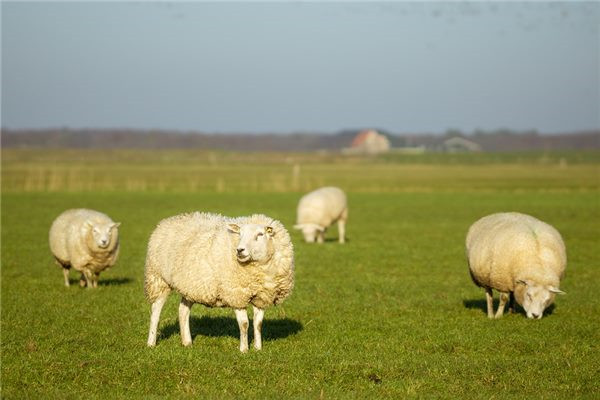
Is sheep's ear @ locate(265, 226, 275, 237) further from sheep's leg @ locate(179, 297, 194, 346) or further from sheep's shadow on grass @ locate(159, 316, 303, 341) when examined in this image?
sheep's shadow on grass @ locate(159, 316, 303, 341)

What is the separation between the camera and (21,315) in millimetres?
13352

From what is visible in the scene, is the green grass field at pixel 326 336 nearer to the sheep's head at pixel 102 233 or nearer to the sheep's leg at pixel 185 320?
the sheep's leg at pixel 185 320

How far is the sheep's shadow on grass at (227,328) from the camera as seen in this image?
1178cm

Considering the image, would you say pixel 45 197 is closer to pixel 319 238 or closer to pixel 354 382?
pixel 319 238

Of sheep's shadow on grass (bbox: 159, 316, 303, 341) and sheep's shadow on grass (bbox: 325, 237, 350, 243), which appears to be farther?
sheep's shadow on grass (bbox: 325, 237, 350, 243)

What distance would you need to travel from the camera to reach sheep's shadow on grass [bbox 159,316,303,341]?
1178 cm

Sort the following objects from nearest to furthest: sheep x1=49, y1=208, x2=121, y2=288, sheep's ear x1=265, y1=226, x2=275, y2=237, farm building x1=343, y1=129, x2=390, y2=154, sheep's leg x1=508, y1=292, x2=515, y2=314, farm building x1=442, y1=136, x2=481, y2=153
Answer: sheep's ear x1=265, y1=226, x2=275, y2=237 < sheep's leg x1=508, y1=292, x2=515, y2=314 < sheep x1=49, y1=208, x2=121, y2=288 < farm building x1=343, y1=129, x2=390, y2=154 < farm building x1=442, y1=136, x2=481, y2=153

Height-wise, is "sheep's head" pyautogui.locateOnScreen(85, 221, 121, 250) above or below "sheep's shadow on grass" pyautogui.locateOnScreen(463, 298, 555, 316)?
above

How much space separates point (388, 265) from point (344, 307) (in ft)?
21.9

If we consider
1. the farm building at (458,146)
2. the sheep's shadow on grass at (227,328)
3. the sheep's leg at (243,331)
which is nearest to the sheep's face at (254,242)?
the sheep's leg at (243,331)

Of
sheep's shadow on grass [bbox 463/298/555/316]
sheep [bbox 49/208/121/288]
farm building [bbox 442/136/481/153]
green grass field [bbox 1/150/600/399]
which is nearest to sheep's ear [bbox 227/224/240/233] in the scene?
green grass field [bbox 1/150/600/399]

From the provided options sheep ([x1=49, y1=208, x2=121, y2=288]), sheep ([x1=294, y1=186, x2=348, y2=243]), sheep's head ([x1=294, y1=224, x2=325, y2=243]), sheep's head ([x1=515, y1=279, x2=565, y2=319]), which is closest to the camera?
sheep's head ([x1=515, y1=279, x2=565, y2=319])

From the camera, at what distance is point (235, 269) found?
10297mm

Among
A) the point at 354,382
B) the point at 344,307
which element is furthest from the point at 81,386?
the point at 344,307
